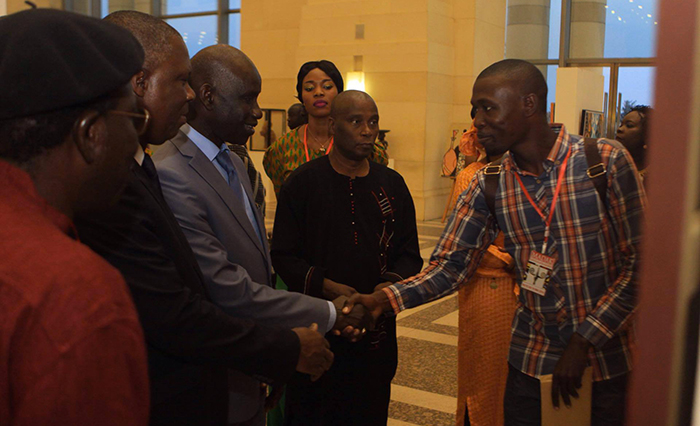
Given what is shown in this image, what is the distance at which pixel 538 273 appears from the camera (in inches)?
94.7

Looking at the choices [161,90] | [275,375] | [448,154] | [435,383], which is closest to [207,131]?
[161,90]

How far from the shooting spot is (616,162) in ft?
7.62

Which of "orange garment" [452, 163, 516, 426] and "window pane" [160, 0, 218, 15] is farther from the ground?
"window pane" [160, 0, 218, 15]

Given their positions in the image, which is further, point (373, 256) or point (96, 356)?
point (373, 256)

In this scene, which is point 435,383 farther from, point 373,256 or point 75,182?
point 75,182

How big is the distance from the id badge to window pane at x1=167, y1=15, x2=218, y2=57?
2023 centimetres

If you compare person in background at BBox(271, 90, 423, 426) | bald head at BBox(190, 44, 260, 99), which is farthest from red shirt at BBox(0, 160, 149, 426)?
person in background at BBox(271, 90, 423, 426)

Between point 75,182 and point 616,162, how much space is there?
1873 mm

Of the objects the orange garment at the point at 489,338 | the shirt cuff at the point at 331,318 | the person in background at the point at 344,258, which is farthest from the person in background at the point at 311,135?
the shirt cuff at the point at 331,318

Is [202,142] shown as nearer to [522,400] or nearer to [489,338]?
[522,400]

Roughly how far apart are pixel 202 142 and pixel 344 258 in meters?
1.02

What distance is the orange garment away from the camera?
135 inches

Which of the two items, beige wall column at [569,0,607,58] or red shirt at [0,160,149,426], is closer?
red shirt at [0,160,149,426]

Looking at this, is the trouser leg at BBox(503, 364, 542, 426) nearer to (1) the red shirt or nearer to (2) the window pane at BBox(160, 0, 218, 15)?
(1) the red shirt
